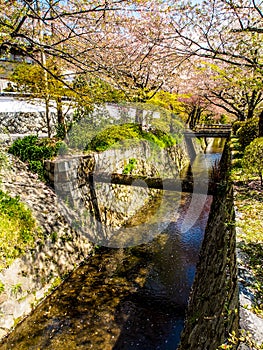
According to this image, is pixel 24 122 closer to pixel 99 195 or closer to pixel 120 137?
pixel 120 137

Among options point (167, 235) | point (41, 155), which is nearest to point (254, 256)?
point (167, 235)

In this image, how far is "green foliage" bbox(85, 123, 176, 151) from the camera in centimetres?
865

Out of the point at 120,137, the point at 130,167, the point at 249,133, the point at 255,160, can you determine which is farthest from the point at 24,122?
the point at 255,160

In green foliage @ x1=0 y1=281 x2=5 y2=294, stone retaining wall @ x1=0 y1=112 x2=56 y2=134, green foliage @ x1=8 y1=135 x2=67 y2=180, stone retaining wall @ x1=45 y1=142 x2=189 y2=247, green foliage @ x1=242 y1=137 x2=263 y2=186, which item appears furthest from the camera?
stone retaining wall @ x1=0 y1=112 x2=56 y2=134

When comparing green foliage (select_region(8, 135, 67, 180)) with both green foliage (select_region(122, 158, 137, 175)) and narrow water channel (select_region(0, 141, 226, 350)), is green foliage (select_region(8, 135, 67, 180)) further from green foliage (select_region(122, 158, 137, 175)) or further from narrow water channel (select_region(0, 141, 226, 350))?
narrow water channel (select_region(0, 141, 226, 350))

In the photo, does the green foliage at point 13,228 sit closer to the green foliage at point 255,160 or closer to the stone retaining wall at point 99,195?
the stone retaining wall at point 99,195

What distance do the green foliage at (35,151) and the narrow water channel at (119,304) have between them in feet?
10.1

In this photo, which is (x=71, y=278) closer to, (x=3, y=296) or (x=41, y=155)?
(x=3, y=296)

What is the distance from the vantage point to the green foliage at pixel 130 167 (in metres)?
9.51

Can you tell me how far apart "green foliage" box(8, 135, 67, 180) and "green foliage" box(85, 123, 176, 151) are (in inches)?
46.3

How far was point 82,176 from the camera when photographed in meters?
7.25

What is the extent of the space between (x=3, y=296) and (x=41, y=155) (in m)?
4.23

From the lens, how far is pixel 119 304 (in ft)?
16.4

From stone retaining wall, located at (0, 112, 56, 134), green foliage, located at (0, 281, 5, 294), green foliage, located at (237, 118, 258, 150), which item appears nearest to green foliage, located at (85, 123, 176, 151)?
stone retaining wall, located at (0, 112, 56, 134)
